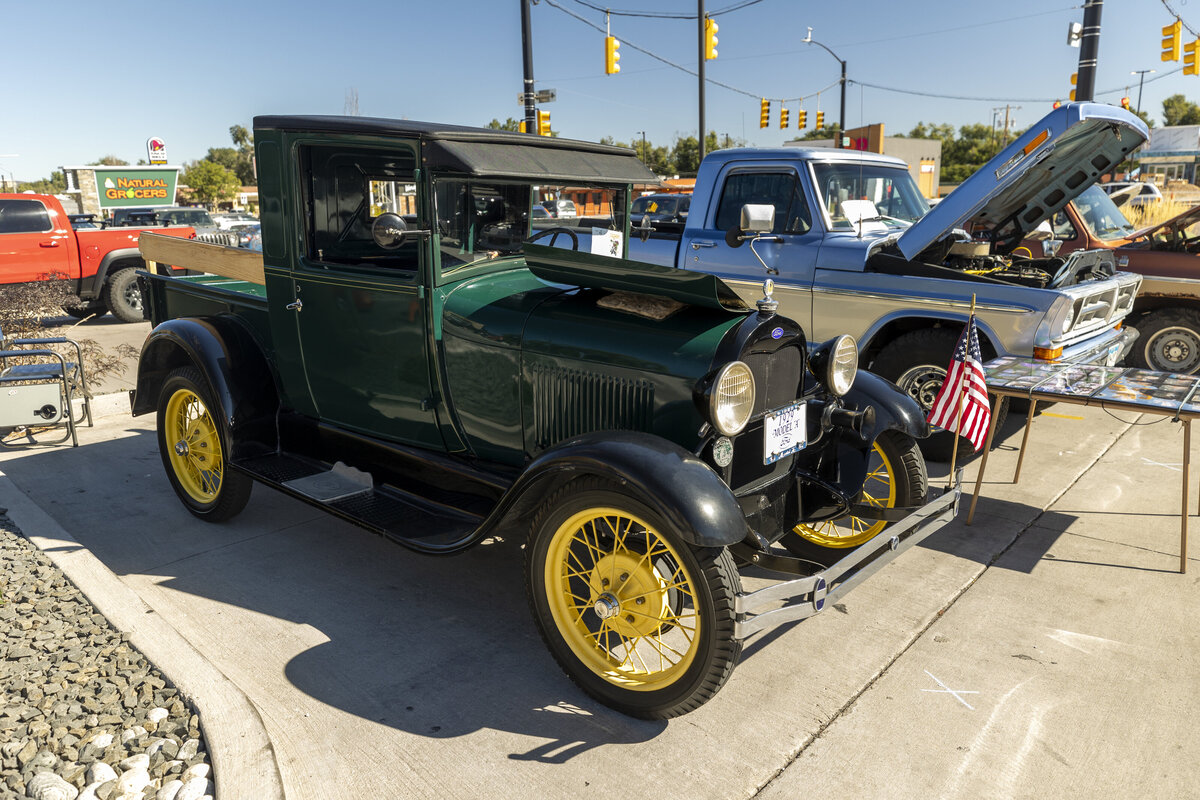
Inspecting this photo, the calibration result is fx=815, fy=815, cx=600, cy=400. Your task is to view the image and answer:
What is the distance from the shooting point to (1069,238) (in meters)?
8.07

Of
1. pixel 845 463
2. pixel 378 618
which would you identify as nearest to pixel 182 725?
pixel 378 618

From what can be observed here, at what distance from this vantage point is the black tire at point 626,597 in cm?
266

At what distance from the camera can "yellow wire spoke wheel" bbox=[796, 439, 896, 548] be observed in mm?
3857

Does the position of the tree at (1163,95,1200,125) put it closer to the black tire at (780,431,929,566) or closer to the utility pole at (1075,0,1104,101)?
the utility pole at (1075,0,1104,101)

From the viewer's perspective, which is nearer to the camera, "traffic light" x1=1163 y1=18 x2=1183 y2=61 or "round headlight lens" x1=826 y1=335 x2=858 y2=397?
"round headlight lens" x1=826 y1=335 x2=858 y2=397

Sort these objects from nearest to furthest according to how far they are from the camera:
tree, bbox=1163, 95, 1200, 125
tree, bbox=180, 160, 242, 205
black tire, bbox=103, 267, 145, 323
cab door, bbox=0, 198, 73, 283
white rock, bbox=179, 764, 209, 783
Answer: white rock, bbox=179, 764, 209, 783, cab door, bbox=0, 198, 73, 283, black tire, bbox=103, 267, 145, 323, tree, bbox=180, 160, 242, 205, tree, bbox=1163, 95, 1200, 125

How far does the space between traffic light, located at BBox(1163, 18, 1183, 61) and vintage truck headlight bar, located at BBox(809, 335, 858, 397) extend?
18.5m

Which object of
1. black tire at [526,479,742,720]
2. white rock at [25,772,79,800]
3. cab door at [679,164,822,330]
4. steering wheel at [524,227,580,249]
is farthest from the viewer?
cab door at [679,164,822,330]

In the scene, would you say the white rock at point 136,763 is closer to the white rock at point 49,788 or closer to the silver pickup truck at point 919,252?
the white rock at point 49,788

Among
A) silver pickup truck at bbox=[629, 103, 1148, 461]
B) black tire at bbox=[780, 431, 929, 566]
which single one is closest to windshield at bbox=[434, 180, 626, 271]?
silver pickup truck at bbox=[629, 103, 1148, 461]

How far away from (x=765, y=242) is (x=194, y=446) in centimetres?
419

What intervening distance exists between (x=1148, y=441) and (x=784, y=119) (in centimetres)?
2459

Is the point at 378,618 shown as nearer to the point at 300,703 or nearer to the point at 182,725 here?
the point at 300,703

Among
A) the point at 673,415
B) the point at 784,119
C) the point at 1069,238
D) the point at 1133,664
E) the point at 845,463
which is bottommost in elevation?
the point at 1133,664
